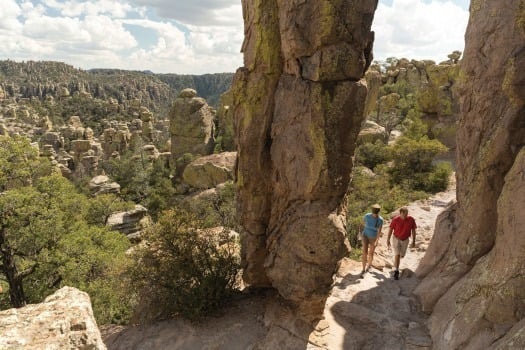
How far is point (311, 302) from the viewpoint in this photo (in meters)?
8.65

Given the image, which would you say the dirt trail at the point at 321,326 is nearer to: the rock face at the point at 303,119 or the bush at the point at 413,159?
the rock face at the point at 303,119

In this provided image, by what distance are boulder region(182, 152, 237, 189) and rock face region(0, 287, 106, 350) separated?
2832 centimetres

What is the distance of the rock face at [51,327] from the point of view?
3.34m

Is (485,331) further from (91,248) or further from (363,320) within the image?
(91,248)

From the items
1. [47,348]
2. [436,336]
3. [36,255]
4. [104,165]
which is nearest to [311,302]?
[436,336]

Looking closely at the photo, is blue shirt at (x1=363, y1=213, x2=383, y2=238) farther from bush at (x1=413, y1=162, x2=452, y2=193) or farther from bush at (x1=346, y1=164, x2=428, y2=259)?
bush at (x1=413, y1=162, x2=452, y2=193)

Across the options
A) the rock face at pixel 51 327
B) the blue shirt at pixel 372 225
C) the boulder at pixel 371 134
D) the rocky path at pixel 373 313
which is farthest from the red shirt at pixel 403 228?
the boulder at pixel 371 134

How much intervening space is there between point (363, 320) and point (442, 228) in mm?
3193

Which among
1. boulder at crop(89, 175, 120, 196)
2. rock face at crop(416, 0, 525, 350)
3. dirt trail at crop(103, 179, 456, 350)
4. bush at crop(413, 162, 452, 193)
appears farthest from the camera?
boulder at crop(89, 175, 120, 196)

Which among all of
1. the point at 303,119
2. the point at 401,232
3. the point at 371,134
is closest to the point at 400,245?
the point at 401,232

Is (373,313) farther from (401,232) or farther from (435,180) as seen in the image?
(435,180)

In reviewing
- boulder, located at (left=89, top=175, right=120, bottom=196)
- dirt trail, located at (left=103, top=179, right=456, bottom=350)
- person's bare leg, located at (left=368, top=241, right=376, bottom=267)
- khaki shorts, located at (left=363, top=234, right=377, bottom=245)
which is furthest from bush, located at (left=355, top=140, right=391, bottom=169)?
boulder, located at (left=89, top=175, right=120, bottom=196)

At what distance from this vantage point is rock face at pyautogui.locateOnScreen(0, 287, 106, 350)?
3.34 meters

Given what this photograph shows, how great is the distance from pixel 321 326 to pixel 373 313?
1325mm
